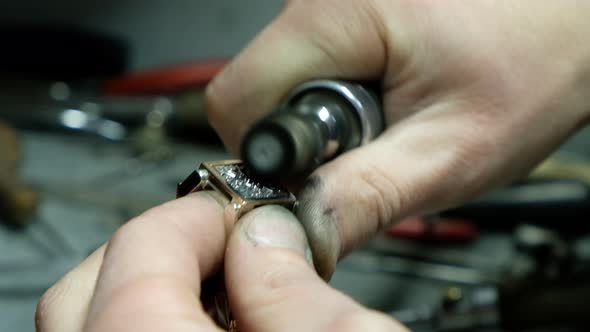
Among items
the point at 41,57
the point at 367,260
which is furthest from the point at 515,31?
the point at 41,57

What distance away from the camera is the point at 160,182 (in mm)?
882

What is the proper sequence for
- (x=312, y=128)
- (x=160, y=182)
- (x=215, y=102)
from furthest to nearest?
(x=160, y=182), (x=215, y=102), (x=312, y=128)

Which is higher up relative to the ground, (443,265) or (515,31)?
(515,31)

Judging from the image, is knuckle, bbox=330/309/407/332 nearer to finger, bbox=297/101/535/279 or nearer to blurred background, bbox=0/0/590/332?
finger, bbox=297/101/535/279

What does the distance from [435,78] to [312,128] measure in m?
0.12

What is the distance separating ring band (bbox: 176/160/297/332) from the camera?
0.34 metres

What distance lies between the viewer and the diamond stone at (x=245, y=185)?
13.5 inches

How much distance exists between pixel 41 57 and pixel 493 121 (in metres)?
0.89

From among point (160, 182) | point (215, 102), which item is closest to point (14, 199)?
point (160, 182)

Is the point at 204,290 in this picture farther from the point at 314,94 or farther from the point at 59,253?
the point at 59,253

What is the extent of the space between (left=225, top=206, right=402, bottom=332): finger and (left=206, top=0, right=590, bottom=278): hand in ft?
0.24

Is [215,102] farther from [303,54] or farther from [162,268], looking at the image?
[162,268]

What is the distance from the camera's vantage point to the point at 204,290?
0.35 metres

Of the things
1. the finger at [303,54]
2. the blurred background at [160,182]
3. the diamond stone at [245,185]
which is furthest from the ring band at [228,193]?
the blurred background at [160,182]
